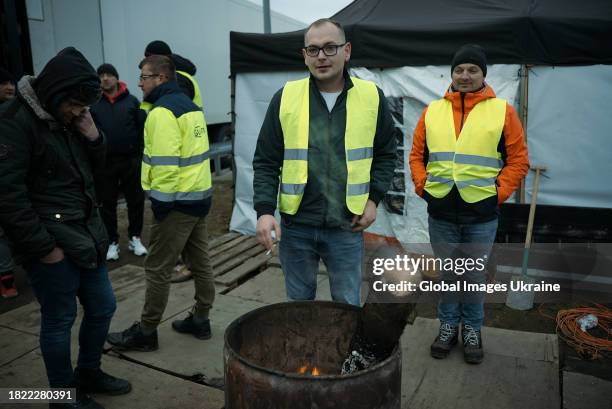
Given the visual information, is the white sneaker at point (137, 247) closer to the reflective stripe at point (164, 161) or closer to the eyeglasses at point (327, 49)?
the reflective stripe at point (164, 161)

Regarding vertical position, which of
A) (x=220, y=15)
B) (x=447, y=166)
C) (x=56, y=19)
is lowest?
(x=447, y=166)

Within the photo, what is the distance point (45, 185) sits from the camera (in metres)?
2.49

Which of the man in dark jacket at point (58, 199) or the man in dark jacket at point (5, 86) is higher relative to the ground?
the man in dark jacket at point (5, 86)

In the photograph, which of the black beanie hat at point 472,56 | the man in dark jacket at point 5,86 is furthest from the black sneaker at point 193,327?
the man in dark jacket at point 5,86

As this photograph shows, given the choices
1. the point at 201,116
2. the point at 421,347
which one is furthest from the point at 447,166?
the point at 201,116

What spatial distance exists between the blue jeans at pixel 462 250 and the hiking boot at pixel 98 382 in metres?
2.28

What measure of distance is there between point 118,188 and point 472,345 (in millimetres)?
4401

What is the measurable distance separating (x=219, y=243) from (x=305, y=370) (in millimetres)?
4198

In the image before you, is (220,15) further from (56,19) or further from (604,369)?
(604,369)

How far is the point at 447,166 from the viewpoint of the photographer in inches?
135

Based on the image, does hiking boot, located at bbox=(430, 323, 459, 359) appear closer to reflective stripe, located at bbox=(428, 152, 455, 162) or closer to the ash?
reflective stripe, located at bbox=(428, 152, 455, 162)

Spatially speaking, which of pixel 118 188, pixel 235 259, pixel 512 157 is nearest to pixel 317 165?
pixel 512 157

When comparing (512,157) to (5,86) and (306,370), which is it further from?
(5,86)

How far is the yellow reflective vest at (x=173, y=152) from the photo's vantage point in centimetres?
326
